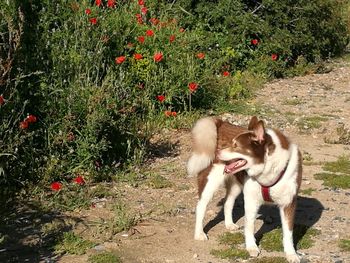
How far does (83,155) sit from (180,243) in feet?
5.95

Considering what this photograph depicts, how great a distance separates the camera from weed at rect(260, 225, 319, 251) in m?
5.77

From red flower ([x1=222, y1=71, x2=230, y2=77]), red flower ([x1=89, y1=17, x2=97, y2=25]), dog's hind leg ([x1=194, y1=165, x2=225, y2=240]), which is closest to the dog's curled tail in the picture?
dog's hind leg ([x1=194, y1=165, x2=225, y2=240])

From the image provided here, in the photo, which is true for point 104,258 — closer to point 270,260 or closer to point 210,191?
point 210,191

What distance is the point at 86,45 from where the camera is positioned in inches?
306

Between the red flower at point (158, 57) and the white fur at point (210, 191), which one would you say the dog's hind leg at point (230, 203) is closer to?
the white fur at point (210, 191)

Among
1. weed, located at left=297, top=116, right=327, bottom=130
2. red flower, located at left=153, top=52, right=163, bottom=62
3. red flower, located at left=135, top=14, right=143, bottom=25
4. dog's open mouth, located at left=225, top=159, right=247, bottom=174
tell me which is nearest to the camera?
dog's open mouth, located at left=225, top=159, right=247, bottom=174

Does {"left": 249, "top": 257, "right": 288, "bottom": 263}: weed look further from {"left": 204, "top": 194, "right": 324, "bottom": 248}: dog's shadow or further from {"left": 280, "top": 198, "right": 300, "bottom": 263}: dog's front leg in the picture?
{"left": 204, "top": 194, "right": 324, "bottom": 248}: dog's shadow

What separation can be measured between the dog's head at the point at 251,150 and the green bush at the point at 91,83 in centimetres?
206

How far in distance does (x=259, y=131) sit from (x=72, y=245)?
1.88 meters

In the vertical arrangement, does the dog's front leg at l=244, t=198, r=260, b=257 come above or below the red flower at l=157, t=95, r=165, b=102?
below

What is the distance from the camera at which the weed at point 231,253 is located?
5.52 m

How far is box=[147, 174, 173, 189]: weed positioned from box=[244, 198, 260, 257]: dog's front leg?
1.81m

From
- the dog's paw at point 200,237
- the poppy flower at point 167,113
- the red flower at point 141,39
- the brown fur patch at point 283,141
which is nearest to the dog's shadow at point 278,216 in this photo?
the dog's paw at point 200,237

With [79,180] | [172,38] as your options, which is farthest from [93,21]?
[79,180]
